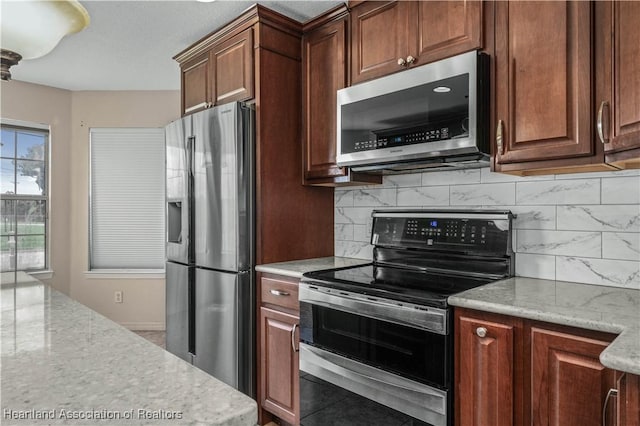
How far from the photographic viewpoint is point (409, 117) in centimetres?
204

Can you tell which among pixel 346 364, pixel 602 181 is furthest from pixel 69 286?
pixel 602 181

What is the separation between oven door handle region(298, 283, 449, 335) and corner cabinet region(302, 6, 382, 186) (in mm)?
737

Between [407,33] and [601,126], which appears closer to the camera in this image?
[601,126]

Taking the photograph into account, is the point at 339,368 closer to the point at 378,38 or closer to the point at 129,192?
the point at 378,38

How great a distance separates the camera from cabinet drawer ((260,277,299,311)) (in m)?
2.22

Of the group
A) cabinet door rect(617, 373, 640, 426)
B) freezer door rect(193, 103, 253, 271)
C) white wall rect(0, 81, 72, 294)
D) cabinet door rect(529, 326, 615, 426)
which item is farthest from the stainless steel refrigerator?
white wall rect(0, 81, 72, 294)

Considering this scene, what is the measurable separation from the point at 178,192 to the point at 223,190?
532mm

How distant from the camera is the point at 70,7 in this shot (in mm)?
1141

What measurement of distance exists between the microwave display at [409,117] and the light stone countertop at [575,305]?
0.70 meters

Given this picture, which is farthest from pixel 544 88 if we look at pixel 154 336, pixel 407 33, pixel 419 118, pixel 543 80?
pixel 154 336

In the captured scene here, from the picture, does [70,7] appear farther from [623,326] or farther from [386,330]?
[623,326]

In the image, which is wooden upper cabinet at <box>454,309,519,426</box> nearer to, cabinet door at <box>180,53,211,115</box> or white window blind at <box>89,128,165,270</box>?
cabinet door at <box>180,53,211,115</box>

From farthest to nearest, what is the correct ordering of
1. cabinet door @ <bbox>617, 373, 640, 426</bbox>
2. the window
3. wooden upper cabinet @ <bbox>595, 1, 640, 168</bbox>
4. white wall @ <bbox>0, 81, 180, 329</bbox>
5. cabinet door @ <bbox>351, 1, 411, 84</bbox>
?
1. white wall @ <bbox>0, 81, 180, 329</bbox>
2. the window
3. cabinet door @ <bbox>351, 1, 411, 84</bbox>
4. wooden upper cabinet @ <bbox>595, 1, 640, 168</bbox>
5. cabinet door @ <bbox>617, 373, 640, 426</bbox>

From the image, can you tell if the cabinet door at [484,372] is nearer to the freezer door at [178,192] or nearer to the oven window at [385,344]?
the oven window at [385,344]
